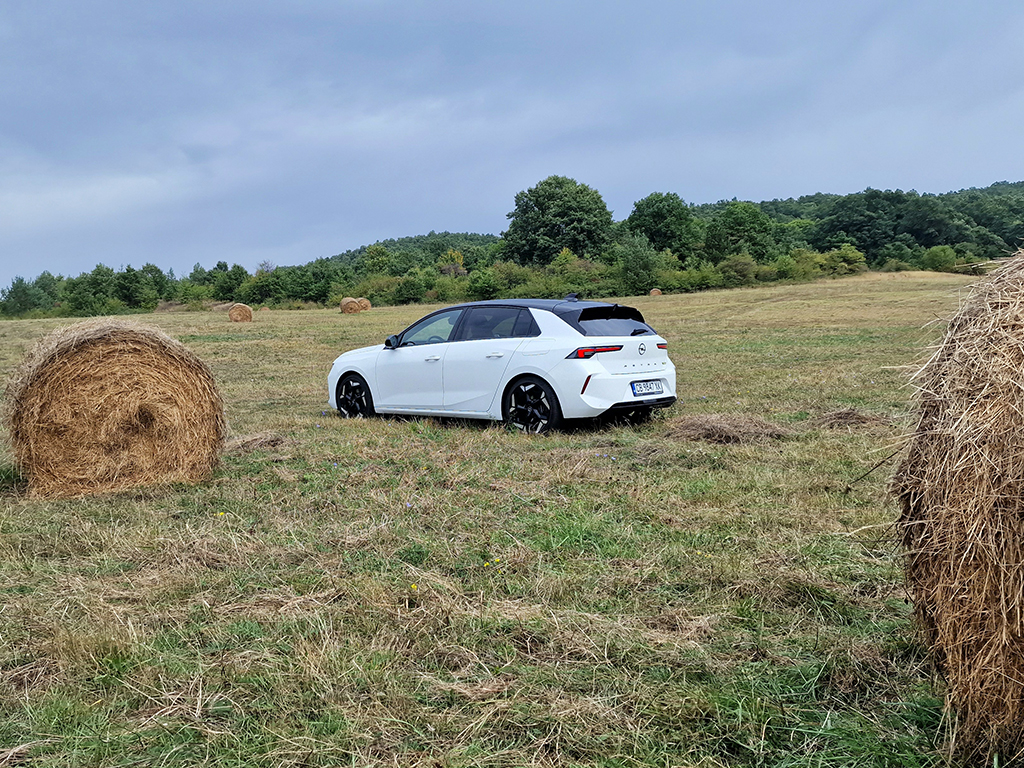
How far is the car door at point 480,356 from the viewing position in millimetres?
9070

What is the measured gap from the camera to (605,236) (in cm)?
7206

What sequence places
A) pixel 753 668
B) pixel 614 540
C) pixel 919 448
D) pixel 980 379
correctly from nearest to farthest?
pixel 980 379 → pixel 919 448 → pixel 753 668 → pixel 614 540

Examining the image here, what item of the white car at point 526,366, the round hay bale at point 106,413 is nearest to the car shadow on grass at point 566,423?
the white car at point 526,366

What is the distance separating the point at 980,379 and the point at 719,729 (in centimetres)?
143

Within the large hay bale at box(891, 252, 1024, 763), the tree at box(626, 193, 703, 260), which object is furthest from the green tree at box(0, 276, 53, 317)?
the large hay bale at box(891, 252, 1024, 763)

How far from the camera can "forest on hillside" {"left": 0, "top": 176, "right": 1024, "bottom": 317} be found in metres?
50.3

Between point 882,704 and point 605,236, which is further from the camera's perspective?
point 605,236

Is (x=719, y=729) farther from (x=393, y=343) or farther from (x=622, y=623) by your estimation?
(x=393, y=343)

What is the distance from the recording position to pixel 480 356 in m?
9.18

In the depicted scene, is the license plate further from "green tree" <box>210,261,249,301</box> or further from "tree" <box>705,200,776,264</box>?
"green tree" <box>210,261,249,301</box>

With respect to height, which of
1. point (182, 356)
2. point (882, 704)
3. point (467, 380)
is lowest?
point (882, 704)

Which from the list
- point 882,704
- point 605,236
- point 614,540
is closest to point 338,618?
point 614,540

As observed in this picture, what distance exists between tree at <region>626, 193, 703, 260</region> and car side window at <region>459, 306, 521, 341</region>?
61013 millimetres

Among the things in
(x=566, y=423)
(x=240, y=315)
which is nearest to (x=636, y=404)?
(x=566, y=423)
